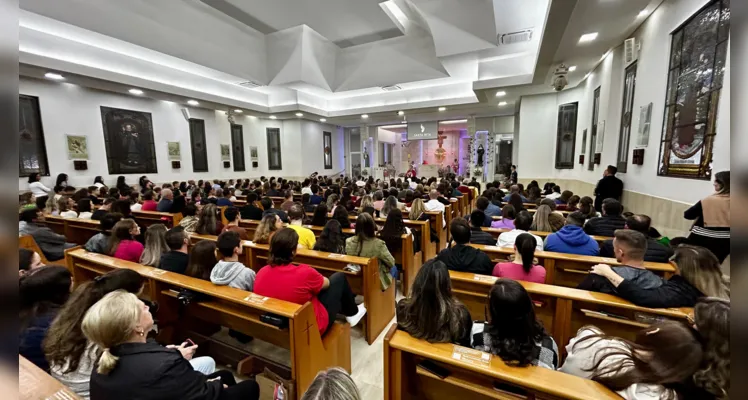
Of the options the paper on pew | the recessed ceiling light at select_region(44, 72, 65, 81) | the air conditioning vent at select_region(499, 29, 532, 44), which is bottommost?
the paper on pew

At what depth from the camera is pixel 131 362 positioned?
116 centimetres

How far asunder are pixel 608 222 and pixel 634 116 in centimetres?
264

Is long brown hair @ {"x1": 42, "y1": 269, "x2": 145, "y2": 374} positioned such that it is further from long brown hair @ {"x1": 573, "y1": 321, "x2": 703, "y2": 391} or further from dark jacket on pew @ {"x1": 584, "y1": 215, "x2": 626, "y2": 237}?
dark jacket on pew @ {"x1": 584, "y1": 215, "x2": 626, "y2": 237}

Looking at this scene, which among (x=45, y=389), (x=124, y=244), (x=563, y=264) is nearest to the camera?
(x=45, y=389)

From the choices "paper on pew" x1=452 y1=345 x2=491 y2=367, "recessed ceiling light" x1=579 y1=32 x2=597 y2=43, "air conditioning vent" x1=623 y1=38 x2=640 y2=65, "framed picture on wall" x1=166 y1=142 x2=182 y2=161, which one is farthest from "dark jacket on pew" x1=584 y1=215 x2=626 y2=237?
"framed picture on wall" x1=166 y1=142 x2=182 y2=161

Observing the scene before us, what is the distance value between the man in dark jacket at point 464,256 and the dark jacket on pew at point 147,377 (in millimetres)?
1692

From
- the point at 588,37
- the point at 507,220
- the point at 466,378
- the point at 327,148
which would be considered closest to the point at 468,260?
the point at 466,378

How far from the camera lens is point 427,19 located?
6113 mm

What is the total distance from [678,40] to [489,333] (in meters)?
4.54

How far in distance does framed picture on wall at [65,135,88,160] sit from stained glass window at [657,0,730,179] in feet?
37.2

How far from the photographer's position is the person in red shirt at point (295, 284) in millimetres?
1949

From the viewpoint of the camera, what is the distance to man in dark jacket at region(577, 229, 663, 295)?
1.74 metres

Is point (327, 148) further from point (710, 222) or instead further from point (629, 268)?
point (629, 268)

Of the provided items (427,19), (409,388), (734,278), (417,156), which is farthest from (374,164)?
(734,278)
